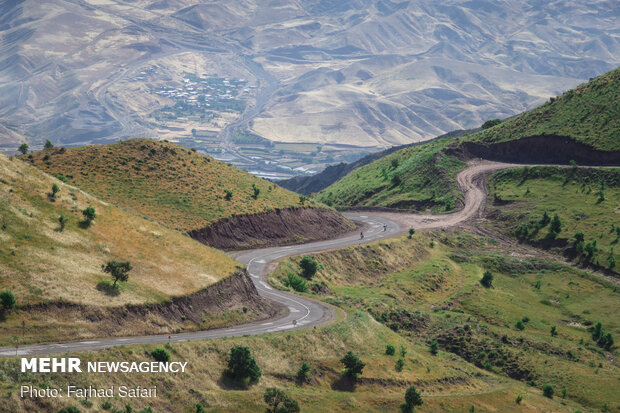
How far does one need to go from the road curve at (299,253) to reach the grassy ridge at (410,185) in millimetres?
4756

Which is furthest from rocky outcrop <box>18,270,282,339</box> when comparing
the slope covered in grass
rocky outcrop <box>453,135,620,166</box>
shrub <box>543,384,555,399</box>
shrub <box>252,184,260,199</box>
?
rocky outcrop <box>453,135,620,166</box>

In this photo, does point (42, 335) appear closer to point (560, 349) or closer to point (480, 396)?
point (480, 396)

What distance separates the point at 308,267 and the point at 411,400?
122ft

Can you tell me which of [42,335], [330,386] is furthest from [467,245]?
[42,335]

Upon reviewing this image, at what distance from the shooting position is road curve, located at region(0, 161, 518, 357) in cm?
4641

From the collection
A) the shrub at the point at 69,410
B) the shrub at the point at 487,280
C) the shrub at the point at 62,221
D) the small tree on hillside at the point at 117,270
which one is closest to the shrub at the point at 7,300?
the small tree on hillside at the point at 117,270

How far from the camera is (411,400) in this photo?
181 feet

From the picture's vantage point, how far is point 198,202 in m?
98.2

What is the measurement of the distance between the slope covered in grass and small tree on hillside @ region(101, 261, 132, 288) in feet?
2.34

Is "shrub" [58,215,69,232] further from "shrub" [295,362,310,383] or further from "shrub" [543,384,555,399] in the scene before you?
"shrub" [543,384,555,399]

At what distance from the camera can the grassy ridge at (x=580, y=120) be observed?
152500 millimetres

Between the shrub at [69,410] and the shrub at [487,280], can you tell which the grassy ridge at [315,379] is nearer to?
the shrub at [69,410]

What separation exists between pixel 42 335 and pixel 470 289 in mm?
76217

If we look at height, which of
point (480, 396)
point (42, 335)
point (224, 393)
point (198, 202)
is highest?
point (198, 202)
